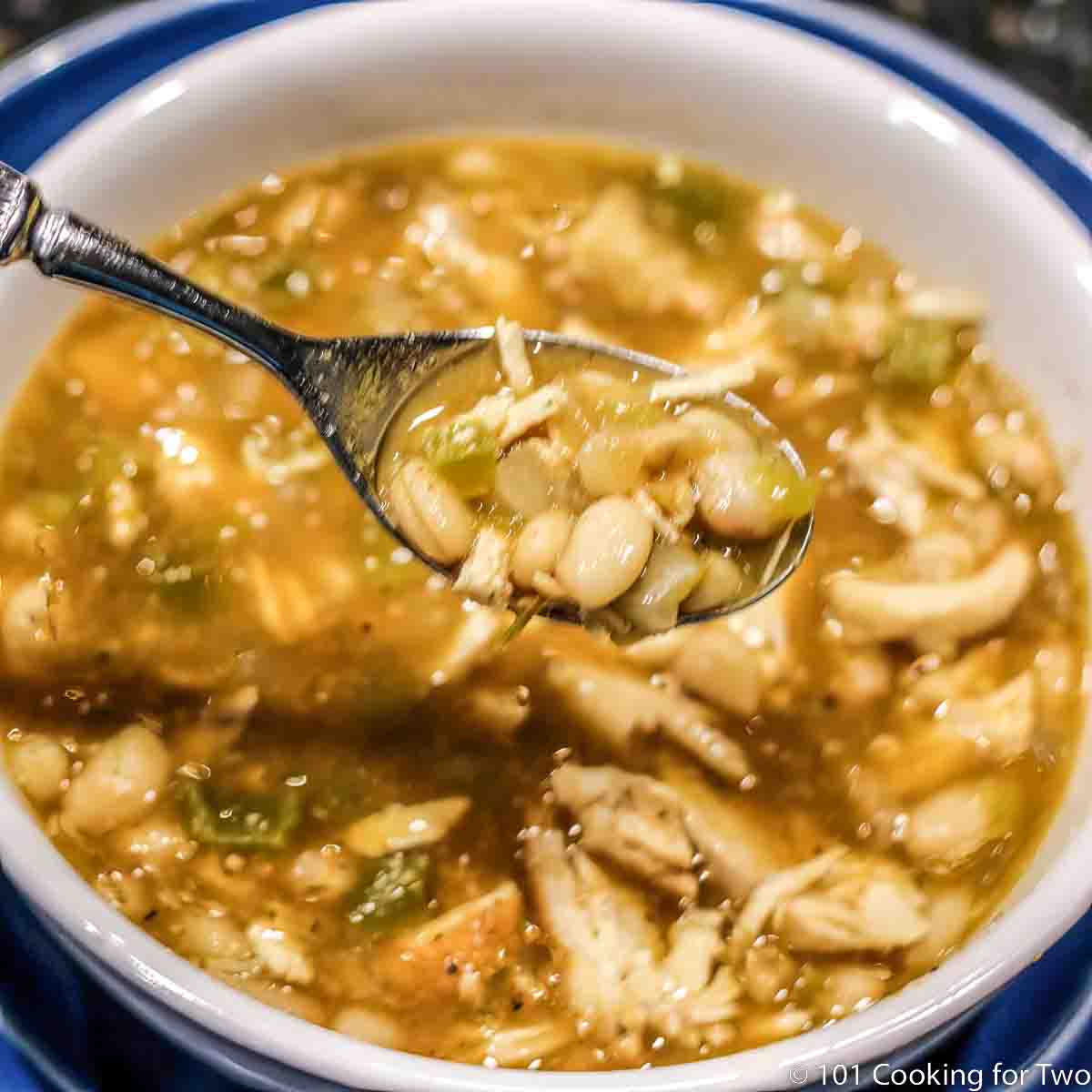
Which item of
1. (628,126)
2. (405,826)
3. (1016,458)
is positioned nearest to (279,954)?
(405,826)

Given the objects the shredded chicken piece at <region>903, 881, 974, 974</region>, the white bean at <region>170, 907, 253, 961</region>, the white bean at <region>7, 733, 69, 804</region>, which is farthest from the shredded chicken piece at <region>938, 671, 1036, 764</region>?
the white bean at <region>7, 733, 69, 804</region>

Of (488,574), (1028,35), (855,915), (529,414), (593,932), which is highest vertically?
(1028,35)

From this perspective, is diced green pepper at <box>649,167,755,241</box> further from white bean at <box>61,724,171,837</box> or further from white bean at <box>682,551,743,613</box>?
white bean at <box>61,724,171,837</box>

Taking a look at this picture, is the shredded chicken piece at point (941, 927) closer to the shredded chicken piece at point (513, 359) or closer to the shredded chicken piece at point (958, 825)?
the shredded chicken piece at point (958, 825)

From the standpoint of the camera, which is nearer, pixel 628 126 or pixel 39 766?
pixel 39 766

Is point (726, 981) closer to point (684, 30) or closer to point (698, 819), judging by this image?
point (698, 819)

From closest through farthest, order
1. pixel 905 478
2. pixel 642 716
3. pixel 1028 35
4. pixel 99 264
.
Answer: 1. pixel 99 264
2. pixel 642 716
3. pixel 905 478
4. pixel 1028 35

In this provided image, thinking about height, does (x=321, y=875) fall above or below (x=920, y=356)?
below

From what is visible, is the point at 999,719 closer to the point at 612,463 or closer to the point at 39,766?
the point at 612,463
